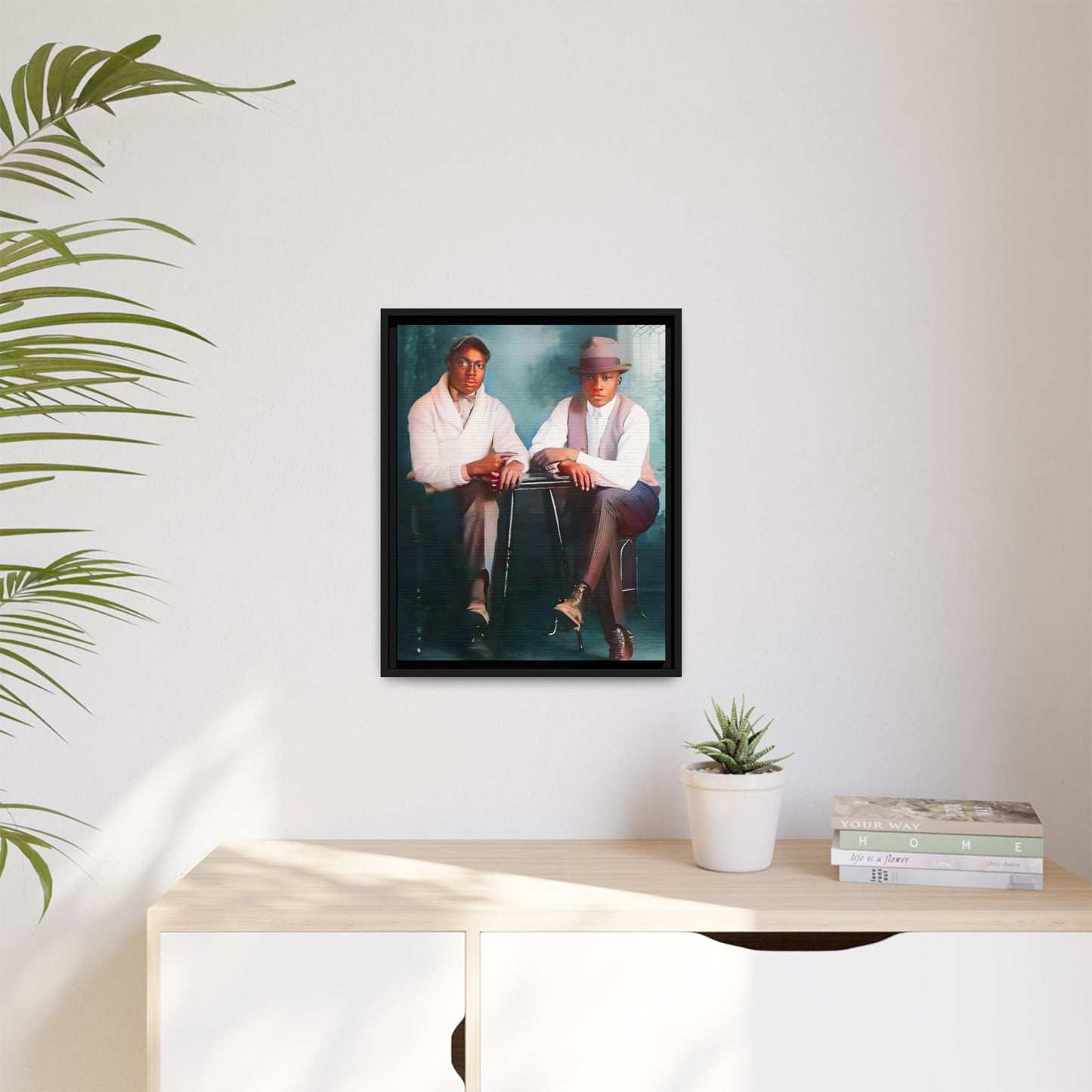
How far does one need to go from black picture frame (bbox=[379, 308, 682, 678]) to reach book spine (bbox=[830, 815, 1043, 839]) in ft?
1.36

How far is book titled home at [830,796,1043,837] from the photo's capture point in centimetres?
153

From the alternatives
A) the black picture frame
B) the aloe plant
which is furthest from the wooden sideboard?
the black picture frame

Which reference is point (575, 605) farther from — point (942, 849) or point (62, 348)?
point (62, 348)

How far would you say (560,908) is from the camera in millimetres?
1411

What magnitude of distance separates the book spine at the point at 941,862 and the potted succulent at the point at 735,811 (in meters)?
0.12

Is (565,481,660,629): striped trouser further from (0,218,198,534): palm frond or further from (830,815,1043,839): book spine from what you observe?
(0,218,198,534): palm frond

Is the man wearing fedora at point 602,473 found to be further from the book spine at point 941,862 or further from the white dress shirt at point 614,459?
the book spine at point 941,862

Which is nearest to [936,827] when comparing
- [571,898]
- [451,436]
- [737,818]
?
[737,818]

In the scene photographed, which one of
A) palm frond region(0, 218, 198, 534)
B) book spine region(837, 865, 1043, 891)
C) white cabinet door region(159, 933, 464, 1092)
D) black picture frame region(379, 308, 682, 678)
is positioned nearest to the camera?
palm frond region(0, 218, 198, 534)

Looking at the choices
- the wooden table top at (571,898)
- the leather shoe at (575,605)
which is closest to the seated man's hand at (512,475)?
the leather shoe at (575,605)

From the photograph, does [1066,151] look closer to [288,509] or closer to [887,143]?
[887,143]

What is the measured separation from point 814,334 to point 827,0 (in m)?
0.62

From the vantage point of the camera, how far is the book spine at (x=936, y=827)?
1.52m

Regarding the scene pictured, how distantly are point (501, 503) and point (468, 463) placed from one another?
10 centimetres
